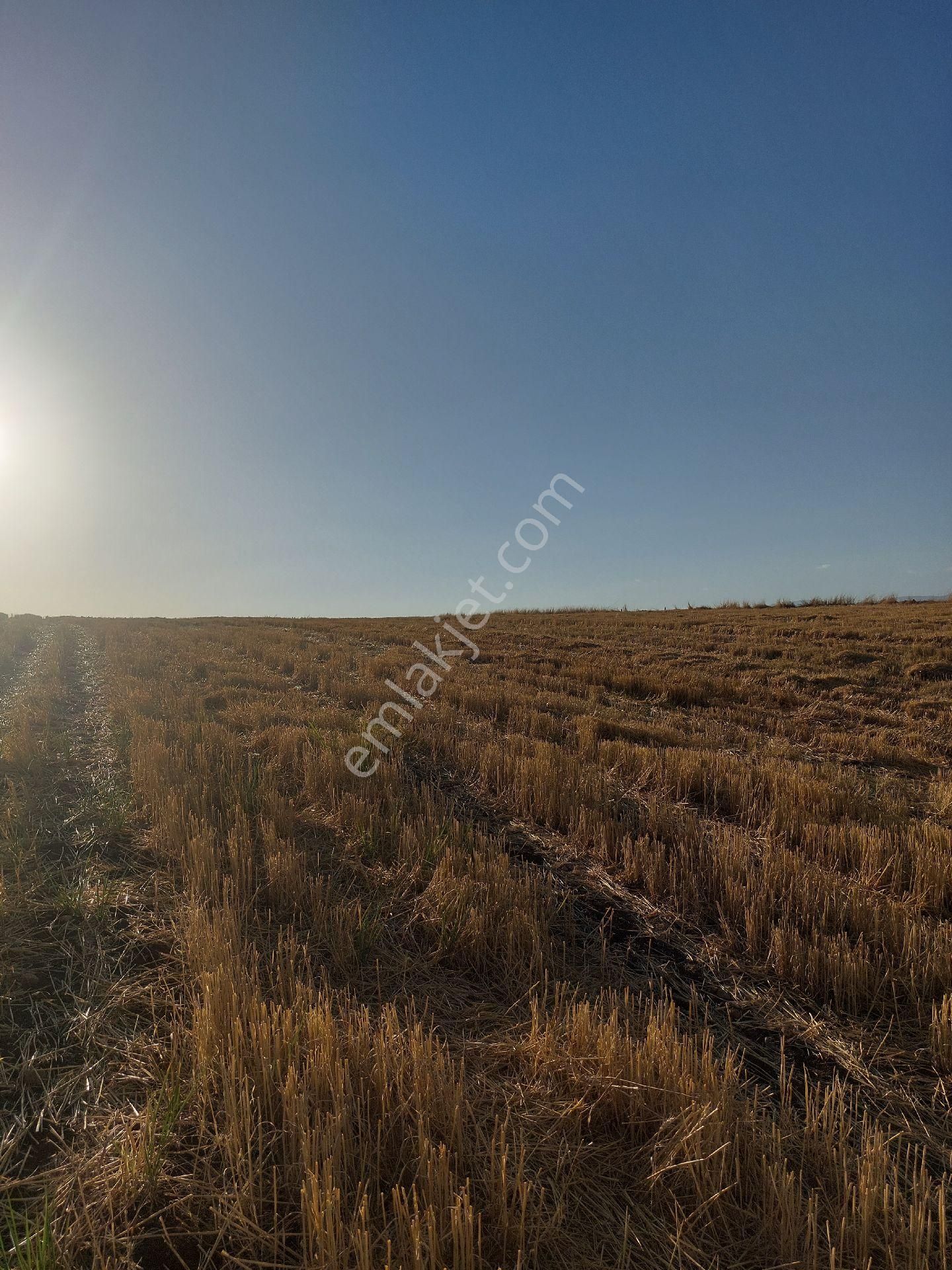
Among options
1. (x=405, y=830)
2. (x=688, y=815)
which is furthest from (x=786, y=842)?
(x=405, y=830)

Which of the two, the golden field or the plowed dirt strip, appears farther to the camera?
the plowed dirt strip

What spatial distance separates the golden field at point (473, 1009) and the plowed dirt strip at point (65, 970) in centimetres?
2

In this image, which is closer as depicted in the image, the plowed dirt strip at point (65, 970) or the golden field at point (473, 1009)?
the golden field at point (473, 1009)

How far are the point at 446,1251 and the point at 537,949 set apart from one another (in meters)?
1.54

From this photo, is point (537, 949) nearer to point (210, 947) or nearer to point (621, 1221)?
point (621, 1221)

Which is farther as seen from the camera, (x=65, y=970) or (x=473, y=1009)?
(x=65, y=970)

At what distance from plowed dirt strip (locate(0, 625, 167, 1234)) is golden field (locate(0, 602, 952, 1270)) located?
0.02m

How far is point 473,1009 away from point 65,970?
84.4 inches

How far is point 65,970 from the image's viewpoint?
119 inches

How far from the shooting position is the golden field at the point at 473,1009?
5.52 feet

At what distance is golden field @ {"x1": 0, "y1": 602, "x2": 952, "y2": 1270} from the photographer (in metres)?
1.68

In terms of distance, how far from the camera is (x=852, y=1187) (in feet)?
5.60

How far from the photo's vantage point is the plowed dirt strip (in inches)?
81.2

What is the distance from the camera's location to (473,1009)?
278cm
